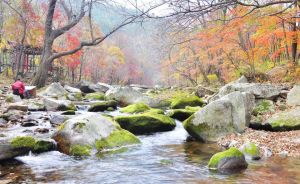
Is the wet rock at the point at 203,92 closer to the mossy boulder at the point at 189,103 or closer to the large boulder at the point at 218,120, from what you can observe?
the mossy boulder at the point at 189,103

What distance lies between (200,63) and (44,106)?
1809 centimetres

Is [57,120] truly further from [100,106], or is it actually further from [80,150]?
[100,106]

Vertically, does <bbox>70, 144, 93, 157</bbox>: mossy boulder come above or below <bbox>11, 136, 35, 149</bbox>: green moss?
below

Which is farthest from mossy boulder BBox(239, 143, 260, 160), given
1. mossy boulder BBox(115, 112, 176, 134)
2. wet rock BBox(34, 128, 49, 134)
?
wet rock BBox(34, 128, 49, 134)

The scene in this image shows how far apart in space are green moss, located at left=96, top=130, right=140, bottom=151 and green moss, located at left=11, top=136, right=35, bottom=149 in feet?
5.02

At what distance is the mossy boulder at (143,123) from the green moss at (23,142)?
10.9ft

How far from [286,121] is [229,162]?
413cm

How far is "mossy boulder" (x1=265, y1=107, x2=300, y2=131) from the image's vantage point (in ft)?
33.3

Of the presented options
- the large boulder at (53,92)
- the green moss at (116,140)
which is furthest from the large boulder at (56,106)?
the green moss at (116,140)

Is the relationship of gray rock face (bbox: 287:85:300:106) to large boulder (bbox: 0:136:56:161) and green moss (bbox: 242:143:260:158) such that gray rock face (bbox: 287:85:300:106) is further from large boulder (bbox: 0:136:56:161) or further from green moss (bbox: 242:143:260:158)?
large boulder (bbox: 0:136:56:161)

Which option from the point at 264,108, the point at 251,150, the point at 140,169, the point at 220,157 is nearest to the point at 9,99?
the point at 264,108

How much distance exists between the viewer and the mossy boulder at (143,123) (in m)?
11.1

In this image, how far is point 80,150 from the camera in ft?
27.6

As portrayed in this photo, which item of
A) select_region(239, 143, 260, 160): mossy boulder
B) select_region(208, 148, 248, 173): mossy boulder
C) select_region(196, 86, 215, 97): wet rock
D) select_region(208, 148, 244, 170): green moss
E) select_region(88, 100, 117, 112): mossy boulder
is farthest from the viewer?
select_region(196, 86, 215, 97): wet rock
